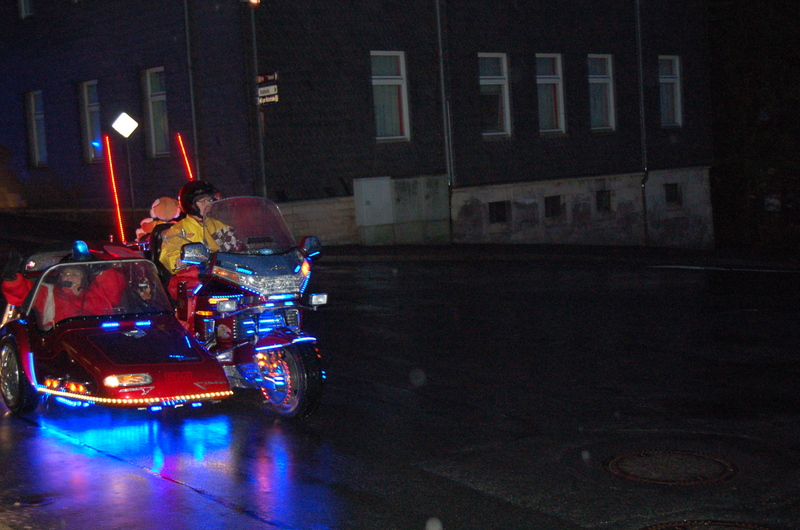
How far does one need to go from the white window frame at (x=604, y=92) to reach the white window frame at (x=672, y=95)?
248 centimetres

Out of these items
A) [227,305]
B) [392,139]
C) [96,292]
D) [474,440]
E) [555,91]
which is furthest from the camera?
[555,91]

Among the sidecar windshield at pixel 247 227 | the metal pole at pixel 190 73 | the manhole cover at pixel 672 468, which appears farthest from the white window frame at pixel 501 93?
the manhole cover at pixel 672 468

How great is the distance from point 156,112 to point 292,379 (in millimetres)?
19281

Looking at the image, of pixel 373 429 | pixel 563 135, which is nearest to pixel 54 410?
pixel 373 429

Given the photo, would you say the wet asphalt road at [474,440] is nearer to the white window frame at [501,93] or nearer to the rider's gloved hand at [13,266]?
the rider's gloved hand at [13,266]

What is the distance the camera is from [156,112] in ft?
85.9

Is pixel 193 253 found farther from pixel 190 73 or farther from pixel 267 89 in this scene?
pixel 190 73

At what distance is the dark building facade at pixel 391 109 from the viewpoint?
938 inches

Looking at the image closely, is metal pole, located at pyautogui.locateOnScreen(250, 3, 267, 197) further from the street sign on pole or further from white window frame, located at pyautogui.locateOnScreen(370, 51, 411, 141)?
white window frame, located at pyautogui.locateOnScreen(370, 51, 411, 141)

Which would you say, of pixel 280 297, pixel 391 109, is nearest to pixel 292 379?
pixel 280 297

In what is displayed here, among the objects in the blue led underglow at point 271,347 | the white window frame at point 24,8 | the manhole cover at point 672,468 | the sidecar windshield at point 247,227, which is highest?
the white window frame at point 24,8

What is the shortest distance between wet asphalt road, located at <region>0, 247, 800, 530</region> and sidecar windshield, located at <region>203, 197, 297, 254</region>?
4.22 ft

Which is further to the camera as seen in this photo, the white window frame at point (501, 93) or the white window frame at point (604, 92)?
the white window frame at point (604, 92)

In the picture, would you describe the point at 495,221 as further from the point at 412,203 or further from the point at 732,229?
the point at 732,229
